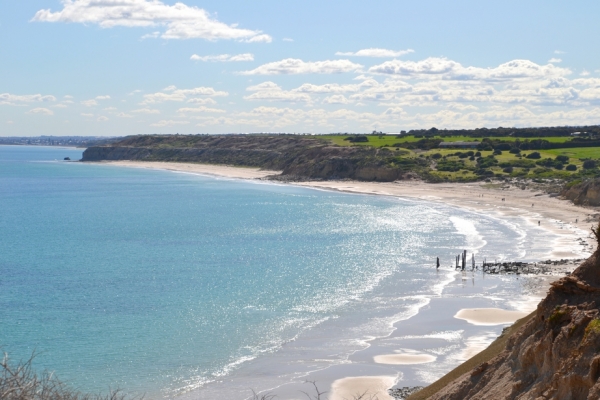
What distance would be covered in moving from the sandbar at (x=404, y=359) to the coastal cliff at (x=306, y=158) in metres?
81.5

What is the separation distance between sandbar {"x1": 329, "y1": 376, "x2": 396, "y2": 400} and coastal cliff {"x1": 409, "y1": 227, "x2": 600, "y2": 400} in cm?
612

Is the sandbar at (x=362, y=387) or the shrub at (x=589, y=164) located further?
the shrub at (x=589, y=164)

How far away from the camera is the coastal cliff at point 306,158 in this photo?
113 meters

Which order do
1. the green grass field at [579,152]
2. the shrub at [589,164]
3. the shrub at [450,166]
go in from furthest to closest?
the green grass field at [579,152] < the shrub at [450,166] < the shrub at [589,164]

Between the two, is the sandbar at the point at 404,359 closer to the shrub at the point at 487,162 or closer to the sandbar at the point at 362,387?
the sandbar at the point at 362,387

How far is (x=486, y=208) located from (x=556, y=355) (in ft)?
207

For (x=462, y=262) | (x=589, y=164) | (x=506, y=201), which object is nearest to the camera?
(x=462, y=262)

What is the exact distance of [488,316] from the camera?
3272 cm

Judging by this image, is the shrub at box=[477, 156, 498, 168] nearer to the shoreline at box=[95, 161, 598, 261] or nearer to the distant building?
the shoreline at box=[95, 161, 598, 261]

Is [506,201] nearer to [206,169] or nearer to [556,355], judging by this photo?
[556,355]

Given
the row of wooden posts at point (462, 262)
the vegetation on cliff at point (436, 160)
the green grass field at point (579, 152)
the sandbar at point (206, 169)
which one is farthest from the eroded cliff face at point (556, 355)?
the sandbar at point (206, 169)

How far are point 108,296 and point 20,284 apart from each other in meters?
6.36

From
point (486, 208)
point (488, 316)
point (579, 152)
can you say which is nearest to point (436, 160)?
point (579, 152)

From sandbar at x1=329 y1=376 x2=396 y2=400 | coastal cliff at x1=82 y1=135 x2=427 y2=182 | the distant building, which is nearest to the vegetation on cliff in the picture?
coastal cliff at x1=82 y1=135 x2=427 y2=182
